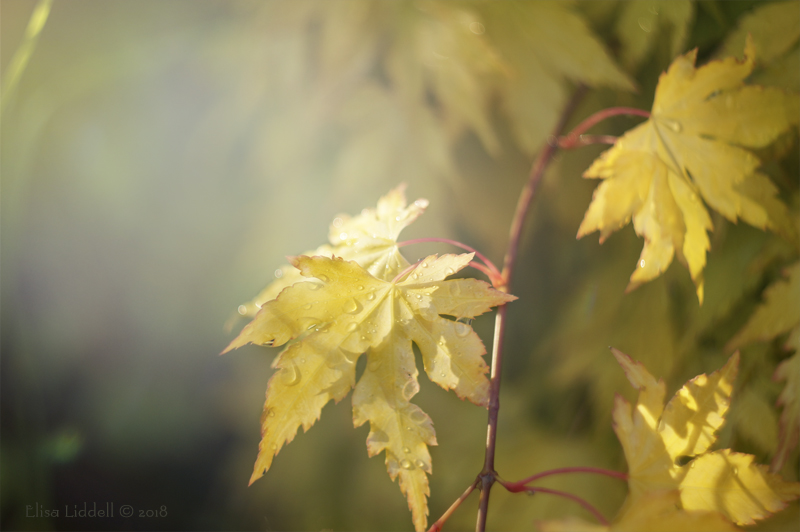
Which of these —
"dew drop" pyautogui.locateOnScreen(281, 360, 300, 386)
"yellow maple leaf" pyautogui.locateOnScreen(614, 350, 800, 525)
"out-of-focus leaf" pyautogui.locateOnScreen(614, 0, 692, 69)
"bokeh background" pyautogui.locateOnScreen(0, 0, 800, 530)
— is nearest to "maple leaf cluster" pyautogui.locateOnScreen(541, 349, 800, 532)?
"yellow maple leaf" pyautogui.locateOnScreen(614, 350, 800, 525)

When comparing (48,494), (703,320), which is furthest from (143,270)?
(703,320)

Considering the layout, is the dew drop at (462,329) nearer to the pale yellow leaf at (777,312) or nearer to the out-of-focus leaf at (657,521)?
the out-of-focus leaf at (657,521)

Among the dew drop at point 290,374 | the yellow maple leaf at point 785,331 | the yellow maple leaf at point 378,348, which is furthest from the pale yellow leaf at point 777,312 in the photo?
the dew drop at point 290,374

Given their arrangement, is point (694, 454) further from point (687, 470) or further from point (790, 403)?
point (790, 403)

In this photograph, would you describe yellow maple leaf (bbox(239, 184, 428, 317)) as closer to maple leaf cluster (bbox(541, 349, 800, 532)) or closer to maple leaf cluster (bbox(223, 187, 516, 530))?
maple leaf cluster (bbox(223, 187, 516, 530))

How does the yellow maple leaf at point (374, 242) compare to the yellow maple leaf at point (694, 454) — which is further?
the yellow maple leaf at point (374, 242)

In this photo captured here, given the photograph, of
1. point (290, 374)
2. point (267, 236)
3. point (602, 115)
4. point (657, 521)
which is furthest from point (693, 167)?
point (267, 236)
